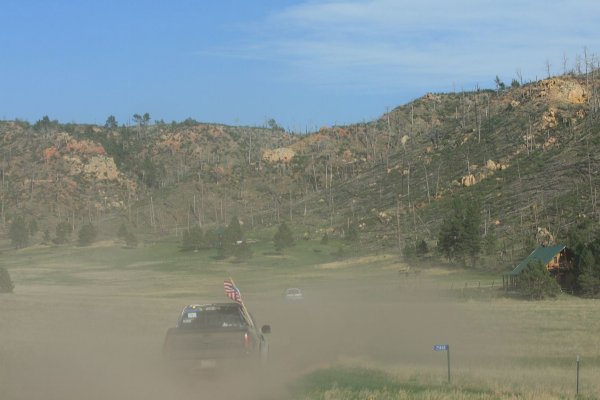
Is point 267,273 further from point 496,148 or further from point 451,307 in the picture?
point 496,148

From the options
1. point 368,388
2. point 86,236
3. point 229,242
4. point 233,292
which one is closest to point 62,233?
point 86,236

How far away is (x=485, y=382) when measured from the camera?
17.7m

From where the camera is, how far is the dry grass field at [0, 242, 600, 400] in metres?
15.7

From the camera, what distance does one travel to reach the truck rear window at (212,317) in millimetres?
17547

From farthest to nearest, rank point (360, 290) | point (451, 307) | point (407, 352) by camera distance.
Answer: point (360, 290), point (451, 307), point (407, 352)

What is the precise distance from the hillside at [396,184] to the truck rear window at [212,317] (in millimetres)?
67332

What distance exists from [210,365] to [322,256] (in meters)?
88.8

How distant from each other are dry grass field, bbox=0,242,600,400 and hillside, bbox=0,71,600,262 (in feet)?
110

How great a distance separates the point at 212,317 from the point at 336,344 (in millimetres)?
11519

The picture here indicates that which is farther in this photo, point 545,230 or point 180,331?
point 545,230

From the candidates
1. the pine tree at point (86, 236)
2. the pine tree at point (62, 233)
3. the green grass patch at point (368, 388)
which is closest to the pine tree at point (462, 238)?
the green grass patch at point (368, 388)

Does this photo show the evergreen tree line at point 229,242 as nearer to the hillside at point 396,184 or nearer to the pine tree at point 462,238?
the hillside at point 396,184

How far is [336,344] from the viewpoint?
28.5 meters

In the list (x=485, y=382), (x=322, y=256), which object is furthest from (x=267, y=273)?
(x=485, y=382)
